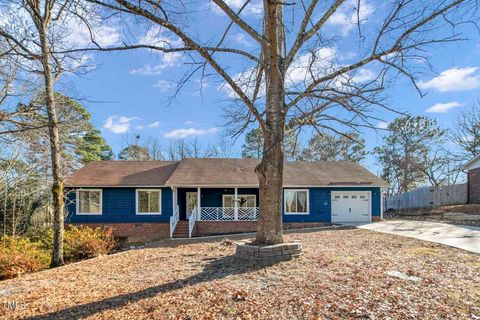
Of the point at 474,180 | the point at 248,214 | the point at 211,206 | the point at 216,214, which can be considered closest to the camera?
the point at 216,214

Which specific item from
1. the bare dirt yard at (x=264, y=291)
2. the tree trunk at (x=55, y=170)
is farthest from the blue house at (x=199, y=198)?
the bare dirt yard at (x=264, y=291)

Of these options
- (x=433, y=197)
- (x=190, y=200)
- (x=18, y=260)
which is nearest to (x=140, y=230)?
(x=190, y=200)

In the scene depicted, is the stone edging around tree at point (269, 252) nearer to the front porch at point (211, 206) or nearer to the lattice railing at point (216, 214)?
the front porch at point (211, 206)

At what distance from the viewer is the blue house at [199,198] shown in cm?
1728

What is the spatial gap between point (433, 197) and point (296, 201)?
13185mm

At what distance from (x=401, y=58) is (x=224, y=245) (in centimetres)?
762

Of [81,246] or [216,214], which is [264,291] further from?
[216,214]

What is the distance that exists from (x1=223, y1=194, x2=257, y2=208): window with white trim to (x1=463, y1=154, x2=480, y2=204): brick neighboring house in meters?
14.1

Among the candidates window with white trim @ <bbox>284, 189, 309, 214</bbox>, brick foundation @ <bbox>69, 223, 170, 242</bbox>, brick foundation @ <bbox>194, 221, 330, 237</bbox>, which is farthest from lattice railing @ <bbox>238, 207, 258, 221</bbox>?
brick foundation @ <bbox>69, 223, 170, 242</bbox>

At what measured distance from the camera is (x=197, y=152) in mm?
38188

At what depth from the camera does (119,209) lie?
1747cm

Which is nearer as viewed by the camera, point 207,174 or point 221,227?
point 221,227

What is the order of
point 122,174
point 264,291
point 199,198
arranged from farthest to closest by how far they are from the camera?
1. point 122,174
2. point 199,198
3. point 264,291

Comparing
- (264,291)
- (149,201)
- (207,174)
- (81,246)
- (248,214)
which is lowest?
(81,246)
